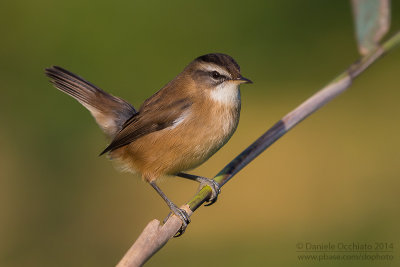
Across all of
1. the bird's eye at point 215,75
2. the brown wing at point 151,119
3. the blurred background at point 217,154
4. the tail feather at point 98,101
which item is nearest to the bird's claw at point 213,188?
the brown wing at point 151,119

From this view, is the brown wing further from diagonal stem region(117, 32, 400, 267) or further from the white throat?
diagonal stem region(117, 32, 400, 267)

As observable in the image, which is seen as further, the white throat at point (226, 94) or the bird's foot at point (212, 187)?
the white throat at point (226, 94)

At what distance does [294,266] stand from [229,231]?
63 cm

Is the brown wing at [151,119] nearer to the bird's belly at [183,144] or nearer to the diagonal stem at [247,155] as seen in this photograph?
the bird's belly at [183,144]

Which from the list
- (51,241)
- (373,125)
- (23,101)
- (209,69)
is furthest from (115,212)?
(373,125)

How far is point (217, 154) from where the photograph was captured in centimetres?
504

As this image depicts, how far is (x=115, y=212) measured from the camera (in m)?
4.70

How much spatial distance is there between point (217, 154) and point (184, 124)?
1.74 m

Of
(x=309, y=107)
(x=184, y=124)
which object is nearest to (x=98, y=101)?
(x=184, y=124)

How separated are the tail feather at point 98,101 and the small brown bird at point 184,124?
0.62ft

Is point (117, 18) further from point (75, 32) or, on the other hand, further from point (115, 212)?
point (115, 212)

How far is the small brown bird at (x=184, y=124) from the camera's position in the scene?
3.25 m

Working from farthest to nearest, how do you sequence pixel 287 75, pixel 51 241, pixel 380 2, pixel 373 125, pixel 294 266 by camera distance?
pixel 287 75 < pixel 373 125 < pixel 51 241 < pixel 294 266 < pixel 380 2

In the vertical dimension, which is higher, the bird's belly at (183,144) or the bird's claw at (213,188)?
the bird's belly at (183,144)
